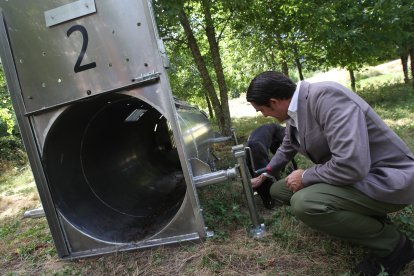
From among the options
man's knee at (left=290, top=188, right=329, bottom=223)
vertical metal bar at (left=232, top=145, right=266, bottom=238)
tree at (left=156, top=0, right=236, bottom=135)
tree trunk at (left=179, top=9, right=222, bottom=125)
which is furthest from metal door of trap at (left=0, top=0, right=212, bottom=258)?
tree trunk at (left=179, top=9, right=222, bottom=125)

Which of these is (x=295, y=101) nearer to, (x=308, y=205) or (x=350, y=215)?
(x=308, y=205)

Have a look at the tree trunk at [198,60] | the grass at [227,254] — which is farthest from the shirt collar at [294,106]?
the tree trunk at [198,60]

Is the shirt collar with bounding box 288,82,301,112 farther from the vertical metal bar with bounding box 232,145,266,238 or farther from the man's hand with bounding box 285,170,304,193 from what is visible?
the vertical metal bar with bounding box 232,145,266,238

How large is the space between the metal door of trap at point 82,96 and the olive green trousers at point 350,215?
3.34ft

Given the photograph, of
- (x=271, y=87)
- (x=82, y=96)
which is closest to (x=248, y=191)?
(x=271, y=87)

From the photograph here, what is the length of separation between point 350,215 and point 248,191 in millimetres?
1029

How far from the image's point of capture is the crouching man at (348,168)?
2.29 meters

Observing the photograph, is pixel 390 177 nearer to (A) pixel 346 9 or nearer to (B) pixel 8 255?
(B) pixel 8 255

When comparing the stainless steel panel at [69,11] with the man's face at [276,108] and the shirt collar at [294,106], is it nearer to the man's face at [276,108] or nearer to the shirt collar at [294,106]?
the man's face at [276,108]

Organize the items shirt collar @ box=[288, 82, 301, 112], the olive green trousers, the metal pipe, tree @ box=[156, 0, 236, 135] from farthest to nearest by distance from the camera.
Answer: tree @ box=[156, 0, 236, 135], the metal pipe, shirt collar @ box=[288, 82, 301, 112], the olive green trousers

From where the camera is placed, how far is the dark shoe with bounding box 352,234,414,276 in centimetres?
247

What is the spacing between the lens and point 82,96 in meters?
3.19

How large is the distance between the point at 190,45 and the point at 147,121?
129 inches

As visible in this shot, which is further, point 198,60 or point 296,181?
point 198,60
